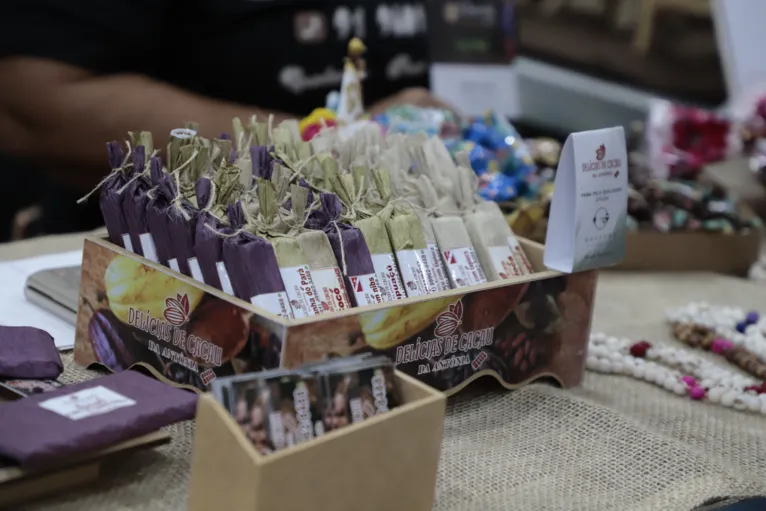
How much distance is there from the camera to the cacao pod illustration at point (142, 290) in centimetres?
96

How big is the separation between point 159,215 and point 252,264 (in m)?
0.15

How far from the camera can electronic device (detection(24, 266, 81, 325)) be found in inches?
47.8

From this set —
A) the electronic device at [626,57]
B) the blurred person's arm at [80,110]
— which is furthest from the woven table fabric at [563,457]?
the electronic device at [626,57]

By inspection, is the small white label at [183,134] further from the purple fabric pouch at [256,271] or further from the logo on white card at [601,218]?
the logo on white card at [601,218]

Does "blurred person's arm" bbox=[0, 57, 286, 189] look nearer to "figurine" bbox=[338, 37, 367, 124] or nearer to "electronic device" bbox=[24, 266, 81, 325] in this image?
"figurine" bbox=[338, 37, 367, 124]

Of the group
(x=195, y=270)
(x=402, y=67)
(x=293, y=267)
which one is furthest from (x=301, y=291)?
(x=402, y=67)

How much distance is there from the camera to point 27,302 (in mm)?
1270

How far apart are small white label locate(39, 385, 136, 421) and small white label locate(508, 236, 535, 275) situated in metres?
0.52

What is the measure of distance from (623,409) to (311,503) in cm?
57

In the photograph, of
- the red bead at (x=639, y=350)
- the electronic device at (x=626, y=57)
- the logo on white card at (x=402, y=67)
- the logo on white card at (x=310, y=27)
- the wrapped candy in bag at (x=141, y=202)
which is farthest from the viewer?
the electronic device at (x=626, y=57)

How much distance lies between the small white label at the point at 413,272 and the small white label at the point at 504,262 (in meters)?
0.11

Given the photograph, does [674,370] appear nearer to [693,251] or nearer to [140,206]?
[693,251]

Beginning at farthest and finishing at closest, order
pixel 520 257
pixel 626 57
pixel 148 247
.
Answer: pixel 626 57
pixel 520 257
pixel 148 247

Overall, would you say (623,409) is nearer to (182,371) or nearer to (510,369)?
(510,369)
